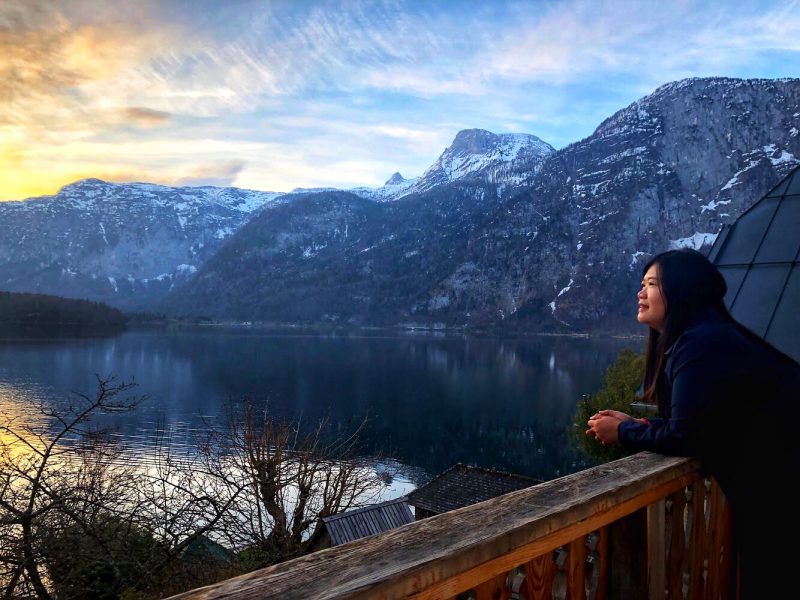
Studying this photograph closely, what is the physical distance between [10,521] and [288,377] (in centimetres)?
7722

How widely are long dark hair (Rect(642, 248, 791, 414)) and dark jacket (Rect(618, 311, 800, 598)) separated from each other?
0.23m

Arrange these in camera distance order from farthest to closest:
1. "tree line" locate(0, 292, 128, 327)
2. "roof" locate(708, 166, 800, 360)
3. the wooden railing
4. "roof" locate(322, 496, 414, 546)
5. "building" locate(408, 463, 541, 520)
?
1. "tree line" locate(0, 292, 128, 327)
2. "building" locate(408, 463, 541, 520)
3. "roof" locate(322, 496, 414, 546)
4. "roof" locate(708, 166, 800, 360)
5. the wooden railing

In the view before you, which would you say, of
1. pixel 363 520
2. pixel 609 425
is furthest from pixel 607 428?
pixel 363 520

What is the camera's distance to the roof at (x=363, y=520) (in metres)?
20.5

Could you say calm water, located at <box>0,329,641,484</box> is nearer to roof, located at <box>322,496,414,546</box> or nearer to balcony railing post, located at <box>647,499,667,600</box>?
roof, located at <box>322,496,414,546</box>

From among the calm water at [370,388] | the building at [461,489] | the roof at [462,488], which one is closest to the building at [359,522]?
the building at [461,489]

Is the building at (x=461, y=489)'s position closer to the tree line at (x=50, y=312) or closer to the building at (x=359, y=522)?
the building at (x=359, y=522)

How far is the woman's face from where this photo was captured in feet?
8.42

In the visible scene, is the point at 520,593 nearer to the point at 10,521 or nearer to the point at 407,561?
the point at 407,561

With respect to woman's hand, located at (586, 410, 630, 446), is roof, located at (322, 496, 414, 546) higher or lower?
lower

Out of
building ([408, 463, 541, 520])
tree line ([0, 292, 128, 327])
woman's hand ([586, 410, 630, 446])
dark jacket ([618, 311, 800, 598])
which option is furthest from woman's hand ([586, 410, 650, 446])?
tree line ([0, 292, 128, 327])

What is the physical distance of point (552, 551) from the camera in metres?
1.81

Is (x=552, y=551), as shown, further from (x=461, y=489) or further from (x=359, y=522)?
(x=461, y=489)

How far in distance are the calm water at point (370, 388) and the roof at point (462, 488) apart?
6.12m
